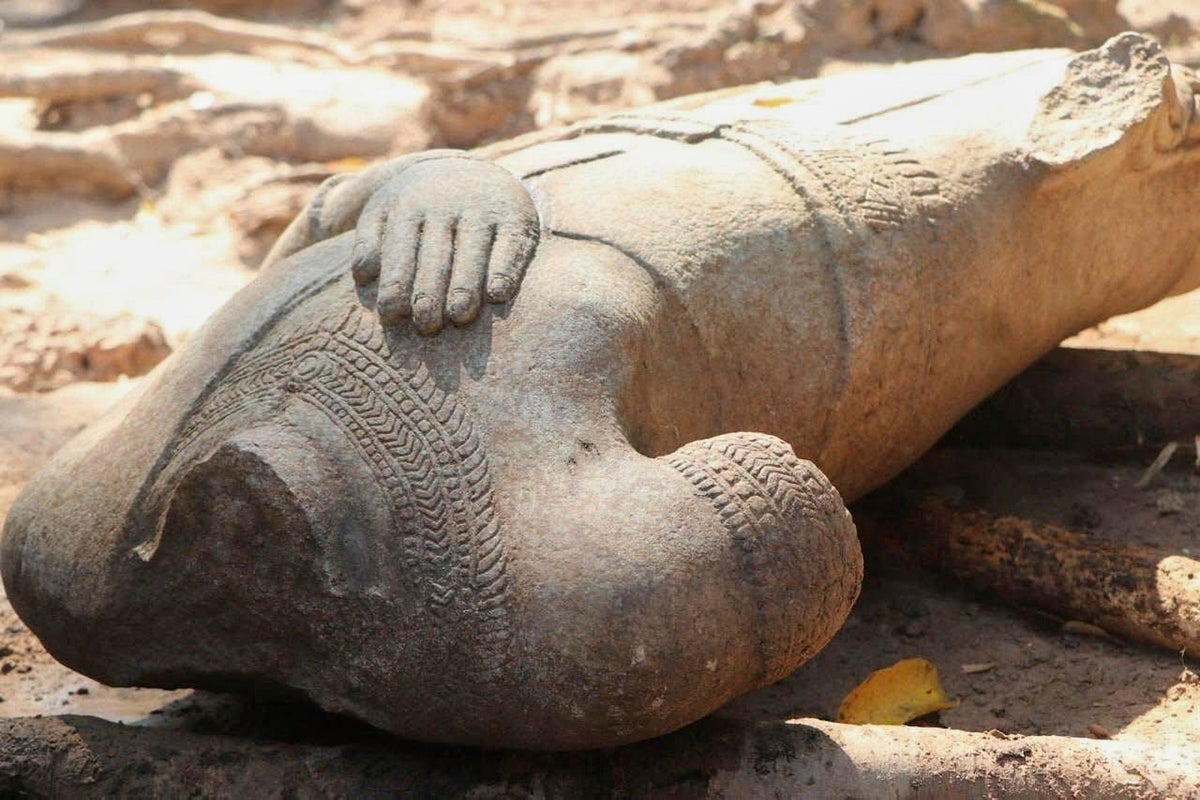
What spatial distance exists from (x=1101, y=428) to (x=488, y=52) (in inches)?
200

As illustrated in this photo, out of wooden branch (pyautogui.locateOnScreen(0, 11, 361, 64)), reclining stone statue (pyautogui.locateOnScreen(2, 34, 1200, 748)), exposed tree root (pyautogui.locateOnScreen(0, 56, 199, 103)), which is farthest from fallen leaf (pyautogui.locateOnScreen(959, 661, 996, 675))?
wooden branch (pyautogui.locateOnScreen(0, 11, 361, 64))

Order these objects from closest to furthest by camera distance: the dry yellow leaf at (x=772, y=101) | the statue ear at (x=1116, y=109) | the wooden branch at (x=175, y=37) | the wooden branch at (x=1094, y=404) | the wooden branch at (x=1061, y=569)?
the wooden branch at (x=1061, y=569)
the statue ear at (x=1116, y=109)
the dry yellow leaf at (x=772, y=101)
the wooden branch at (x=1094, y=404)
the wooden branch at (x=175, y=37)

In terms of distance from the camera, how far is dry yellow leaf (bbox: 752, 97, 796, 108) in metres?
3.28

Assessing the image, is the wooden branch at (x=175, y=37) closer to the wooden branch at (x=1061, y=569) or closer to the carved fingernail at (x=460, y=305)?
the wooden branch at (x=1061, y=569)

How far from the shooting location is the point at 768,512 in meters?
2.12

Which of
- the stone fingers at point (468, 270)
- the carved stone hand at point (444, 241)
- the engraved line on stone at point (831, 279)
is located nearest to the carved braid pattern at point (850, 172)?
the engraved line on stone at point (831, 279)

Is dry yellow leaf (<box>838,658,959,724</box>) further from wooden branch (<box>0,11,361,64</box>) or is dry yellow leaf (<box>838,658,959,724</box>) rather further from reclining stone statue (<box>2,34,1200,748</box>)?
wooden branch (<box>0,11,361,64</box>)

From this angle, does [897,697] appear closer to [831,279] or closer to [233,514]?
[831,279]

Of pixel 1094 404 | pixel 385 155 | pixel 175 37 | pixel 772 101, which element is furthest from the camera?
pixel 175 37

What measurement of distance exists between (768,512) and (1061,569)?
1.19 m

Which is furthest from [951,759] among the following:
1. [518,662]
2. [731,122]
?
[731,122]

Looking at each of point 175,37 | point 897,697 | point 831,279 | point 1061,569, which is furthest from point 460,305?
point 175,37

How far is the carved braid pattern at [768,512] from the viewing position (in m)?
2.10

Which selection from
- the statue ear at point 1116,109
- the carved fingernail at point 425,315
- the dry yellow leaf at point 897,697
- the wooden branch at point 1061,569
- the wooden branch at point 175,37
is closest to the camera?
the carved fingernail at point 425,315
